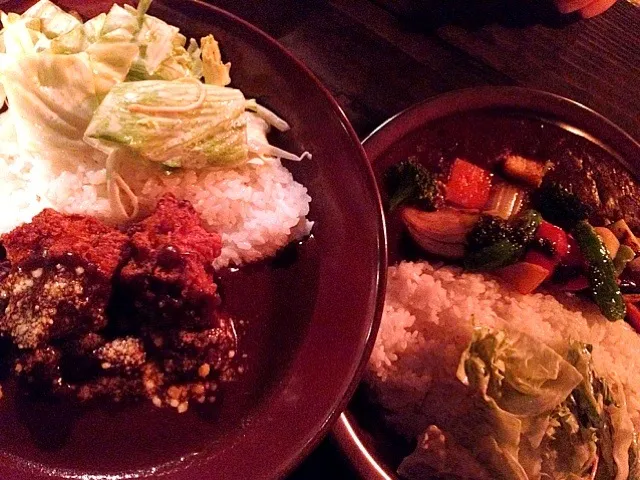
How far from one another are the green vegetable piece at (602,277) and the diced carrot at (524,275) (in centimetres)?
23

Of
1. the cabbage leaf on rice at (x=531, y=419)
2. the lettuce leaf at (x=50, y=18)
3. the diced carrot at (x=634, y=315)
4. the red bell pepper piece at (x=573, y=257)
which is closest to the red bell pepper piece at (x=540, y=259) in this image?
the red bell pepper piece at (x=573, y=257)

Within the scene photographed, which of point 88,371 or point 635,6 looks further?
point 635,6

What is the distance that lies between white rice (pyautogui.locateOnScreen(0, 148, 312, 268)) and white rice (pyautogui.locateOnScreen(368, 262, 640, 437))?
724mm

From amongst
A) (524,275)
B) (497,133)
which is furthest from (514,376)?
(497,133)

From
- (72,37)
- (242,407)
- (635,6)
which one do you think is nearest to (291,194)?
(242,407)

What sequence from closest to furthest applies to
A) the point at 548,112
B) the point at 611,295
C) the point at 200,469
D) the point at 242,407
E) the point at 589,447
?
the point at 200,469 → the point at 242,407 → the point at 589,447 → the point at 611,295 → the point at 548,112

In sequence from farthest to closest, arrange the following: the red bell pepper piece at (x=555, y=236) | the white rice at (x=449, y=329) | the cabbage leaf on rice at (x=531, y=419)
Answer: the red bell pepper piece at (x=555, y=236) → the white rice at (x=449, y=329) → the cabbage leaf on rice at (x=531, y=419)

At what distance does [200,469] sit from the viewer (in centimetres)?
212

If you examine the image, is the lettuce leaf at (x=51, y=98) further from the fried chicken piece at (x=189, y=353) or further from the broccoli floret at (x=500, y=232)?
the broccoli floret at (x=500, y=232)

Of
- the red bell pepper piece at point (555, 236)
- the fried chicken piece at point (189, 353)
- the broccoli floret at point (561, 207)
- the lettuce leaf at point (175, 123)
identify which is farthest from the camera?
the broccoli floret at point (561, 207)

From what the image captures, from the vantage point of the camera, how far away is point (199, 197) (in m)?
2.50

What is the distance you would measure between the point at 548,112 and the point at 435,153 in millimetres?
694

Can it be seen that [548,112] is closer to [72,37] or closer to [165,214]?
[165,214]

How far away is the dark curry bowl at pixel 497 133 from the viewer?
3.17 m
